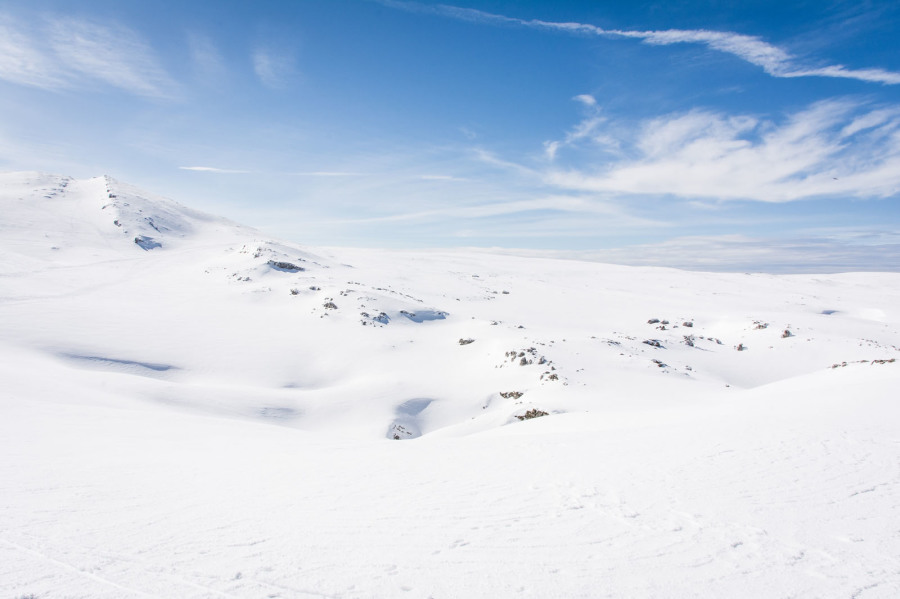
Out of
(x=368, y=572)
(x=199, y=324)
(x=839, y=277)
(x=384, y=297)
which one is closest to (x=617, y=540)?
(x=368, y=572)

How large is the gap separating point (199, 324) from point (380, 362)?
11632 mm

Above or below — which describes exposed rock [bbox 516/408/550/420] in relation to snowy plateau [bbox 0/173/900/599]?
below

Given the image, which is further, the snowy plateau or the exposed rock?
the exposed rock

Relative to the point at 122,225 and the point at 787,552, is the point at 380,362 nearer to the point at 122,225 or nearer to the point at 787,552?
the point at 787,552

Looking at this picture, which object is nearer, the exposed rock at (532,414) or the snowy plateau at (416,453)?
the snowy plateau at (416,453)

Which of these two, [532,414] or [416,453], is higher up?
[416,453]

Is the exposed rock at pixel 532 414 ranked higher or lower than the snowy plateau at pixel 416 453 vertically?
lower

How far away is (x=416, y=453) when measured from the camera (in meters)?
10.4

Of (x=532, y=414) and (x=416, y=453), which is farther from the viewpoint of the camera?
(x=532, y=414)

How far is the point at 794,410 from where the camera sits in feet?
41.3

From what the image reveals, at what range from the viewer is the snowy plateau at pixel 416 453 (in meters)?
4.97

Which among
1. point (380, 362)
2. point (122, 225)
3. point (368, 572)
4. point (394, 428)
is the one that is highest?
point (122, 225)

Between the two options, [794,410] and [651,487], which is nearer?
[651,487]

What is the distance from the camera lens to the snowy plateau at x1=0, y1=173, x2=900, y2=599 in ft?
16.3
